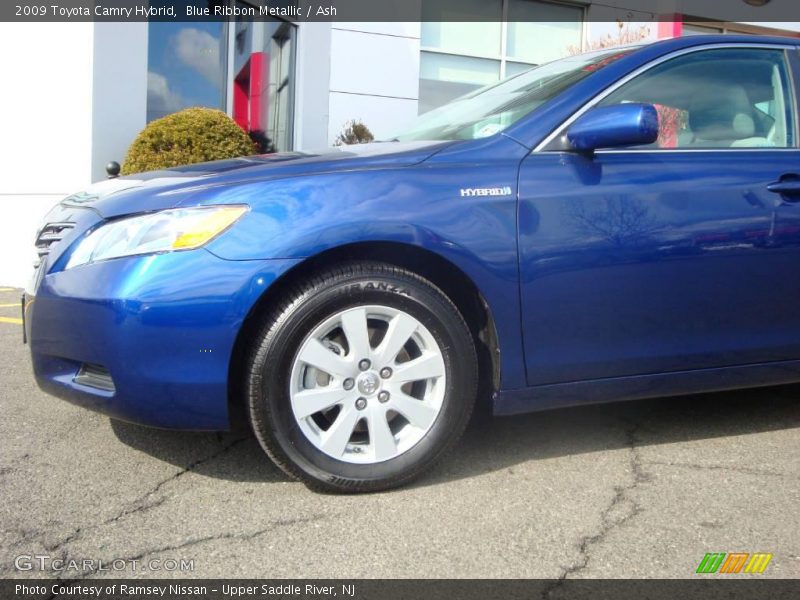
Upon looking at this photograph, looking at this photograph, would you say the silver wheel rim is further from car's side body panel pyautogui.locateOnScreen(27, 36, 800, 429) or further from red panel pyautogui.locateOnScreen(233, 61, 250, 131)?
red panel pyautogui.locateOnScreen(233, 61, 250, 131)

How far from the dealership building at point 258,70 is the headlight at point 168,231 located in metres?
3.01

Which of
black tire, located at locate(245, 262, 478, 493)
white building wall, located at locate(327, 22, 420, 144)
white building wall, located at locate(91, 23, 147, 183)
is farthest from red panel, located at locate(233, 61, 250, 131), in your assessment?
black tire, located at locate(245, 262, 478, 493)

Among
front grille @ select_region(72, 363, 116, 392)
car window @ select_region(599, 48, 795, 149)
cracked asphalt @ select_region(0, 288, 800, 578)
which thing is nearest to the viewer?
cracked asphalt @ select_region(0, 288, 800, 578)

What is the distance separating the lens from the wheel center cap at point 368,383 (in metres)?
2.59

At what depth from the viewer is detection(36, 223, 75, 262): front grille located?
2873mm

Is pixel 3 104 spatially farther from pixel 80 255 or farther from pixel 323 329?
pixel 323 329

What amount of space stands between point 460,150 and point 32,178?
5536mm

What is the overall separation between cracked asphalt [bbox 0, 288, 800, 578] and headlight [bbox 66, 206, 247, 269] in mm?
787

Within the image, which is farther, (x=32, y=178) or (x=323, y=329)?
(x=32, y=178)

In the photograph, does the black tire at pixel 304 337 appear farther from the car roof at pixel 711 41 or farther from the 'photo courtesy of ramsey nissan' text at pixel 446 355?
the car roof at pixel 711 41

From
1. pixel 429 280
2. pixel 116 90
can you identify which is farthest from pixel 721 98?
pixel 116 90

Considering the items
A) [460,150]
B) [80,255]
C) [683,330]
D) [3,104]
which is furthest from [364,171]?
[3,104]

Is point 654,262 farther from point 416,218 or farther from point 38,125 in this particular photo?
point 38,125

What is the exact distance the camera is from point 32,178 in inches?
280
